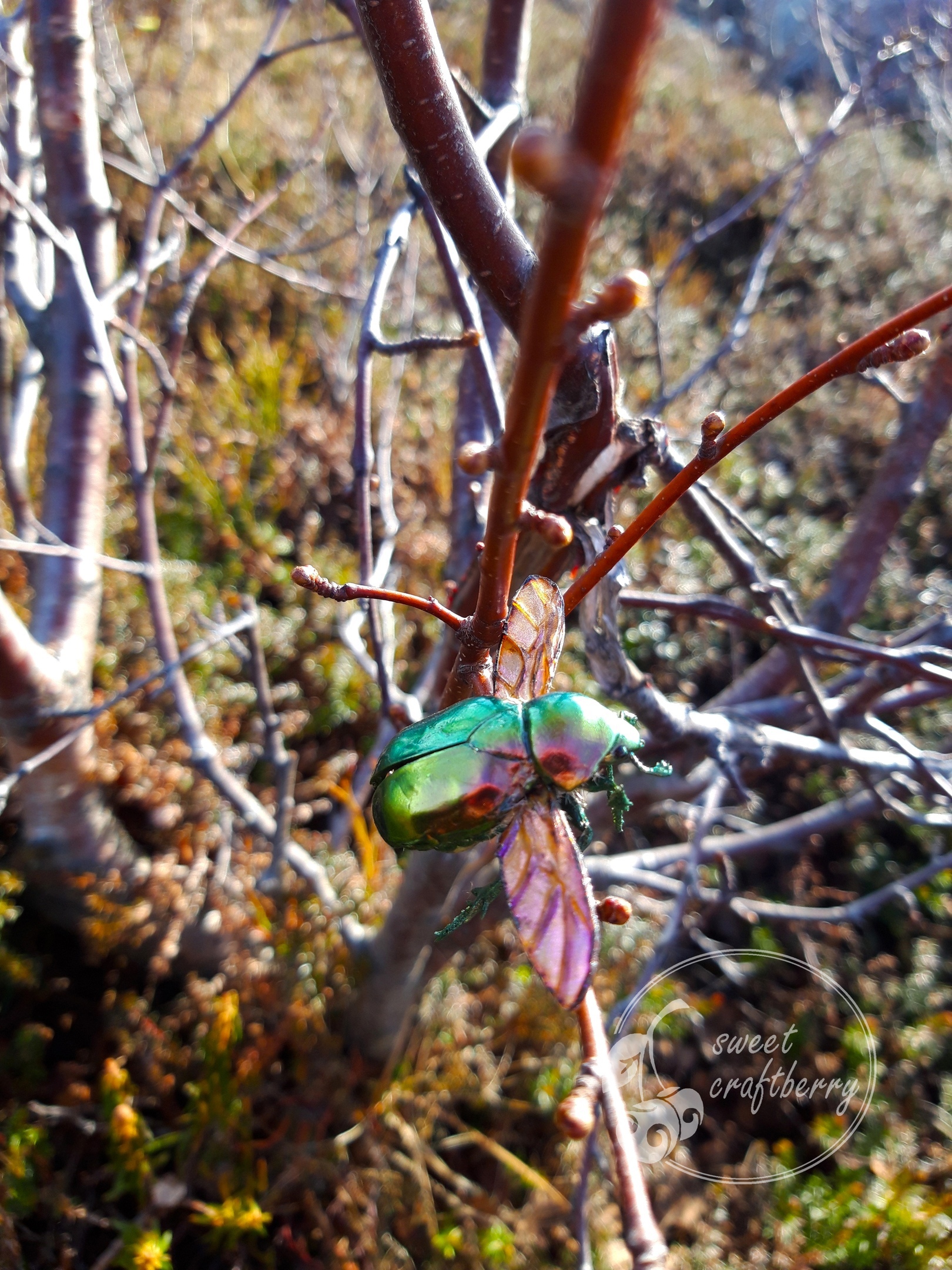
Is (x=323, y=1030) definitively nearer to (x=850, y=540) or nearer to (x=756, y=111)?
(x=850, y=540)

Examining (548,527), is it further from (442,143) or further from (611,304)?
(442,143)

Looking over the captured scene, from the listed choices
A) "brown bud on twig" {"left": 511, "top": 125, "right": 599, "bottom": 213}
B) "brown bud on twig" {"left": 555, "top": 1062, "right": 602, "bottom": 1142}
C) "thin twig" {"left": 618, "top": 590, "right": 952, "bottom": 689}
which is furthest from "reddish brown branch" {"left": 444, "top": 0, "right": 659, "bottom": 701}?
"thin twig" {"left": 618, "top": 590, "right": 952, "bottom": 689}

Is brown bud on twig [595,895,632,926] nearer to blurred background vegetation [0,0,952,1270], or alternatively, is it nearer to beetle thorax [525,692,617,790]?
beetle thorax [525,692,617,790]

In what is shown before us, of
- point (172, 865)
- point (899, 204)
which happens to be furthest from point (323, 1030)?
point (899, 204)

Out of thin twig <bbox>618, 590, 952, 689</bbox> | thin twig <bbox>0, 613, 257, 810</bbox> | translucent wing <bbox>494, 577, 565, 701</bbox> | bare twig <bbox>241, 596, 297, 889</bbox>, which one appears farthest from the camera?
bare twig <bbox>241, 596, 297, 889</bbox>

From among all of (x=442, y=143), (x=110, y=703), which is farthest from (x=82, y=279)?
(x=442, y=143)

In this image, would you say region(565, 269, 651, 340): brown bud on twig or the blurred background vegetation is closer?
region(565, 269, 651, 340): brown bud on twig
